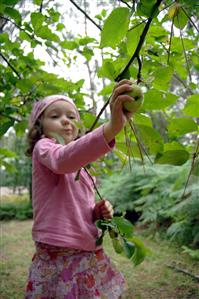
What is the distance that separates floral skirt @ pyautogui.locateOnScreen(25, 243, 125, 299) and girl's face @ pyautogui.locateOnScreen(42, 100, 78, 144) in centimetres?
42

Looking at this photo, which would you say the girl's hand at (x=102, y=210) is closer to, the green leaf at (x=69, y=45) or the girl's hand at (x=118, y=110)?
the girl's hand at (x=118, y=110)

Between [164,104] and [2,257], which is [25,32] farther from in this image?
[2,257]

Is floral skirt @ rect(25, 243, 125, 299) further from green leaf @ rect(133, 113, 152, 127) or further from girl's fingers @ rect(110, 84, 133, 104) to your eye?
girl's fingers @ rect(110, 84, 133, 104)

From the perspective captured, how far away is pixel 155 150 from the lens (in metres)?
0.71

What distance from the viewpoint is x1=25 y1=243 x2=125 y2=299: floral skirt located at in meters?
1.19

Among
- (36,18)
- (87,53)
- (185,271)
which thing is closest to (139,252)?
(36,18)

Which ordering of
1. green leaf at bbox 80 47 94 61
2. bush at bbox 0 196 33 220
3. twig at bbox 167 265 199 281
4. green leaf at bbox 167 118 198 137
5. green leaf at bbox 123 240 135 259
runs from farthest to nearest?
bush at bbox 0 196 33 220, twig at bbox 167 265 199 281, green leaf at bbox 80 47 94 61, green leaf at bbox 123 240 135 259, green leaf at bbox 167 118 198 137

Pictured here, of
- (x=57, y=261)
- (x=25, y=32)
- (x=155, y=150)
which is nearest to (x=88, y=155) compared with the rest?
(x=155, y=150)

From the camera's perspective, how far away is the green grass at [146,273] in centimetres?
226

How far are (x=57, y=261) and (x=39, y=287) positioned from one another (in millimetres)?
114

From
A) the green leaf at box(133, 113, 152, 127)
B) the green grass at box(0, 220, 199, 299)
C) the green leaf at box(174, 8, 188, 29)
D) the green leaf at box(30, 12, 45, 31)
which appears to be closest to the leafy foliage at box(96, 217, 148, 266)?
the green leaf at box(133, 113, 152, 127)

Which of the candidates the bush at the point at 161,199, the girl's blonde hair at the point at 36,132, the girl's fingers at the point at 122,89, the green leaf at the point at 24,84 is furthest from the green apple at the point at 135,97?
the bush at the point at 161,199

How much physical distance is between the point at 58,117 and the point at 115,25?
27.4 inches

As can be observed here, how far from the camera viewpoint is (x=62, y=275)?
47.3 inches
